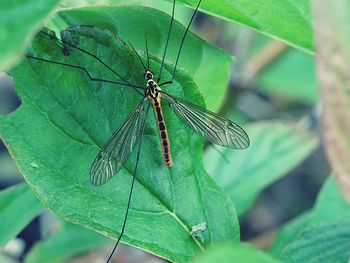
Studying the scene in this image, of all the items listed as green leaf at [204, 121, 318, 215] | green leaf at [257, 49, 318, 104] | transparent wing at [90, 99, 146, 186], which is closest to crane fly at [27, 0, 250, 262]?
transparent wing at [90, 99, 146, 186]

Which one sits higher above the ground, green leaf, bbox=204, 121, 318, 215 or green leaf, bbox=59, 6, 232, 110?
green leaf, bbox=204, 121, 318, 215

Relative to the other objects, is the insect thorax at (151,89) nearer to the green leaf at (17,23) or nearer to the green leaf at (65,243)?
the green leaf at (17,23)

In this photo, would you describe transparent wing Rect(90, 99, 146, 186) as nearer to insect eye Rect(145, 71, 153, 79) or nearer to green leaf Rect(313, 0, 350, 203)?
insect eye Rect(145, 71, 153, 79)

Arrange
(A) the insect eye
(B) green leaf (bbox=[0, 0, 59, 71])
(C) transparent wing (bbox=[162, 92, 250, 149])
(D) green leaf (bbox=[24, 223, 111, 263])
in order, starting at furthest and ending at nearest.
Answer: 1. (D) green leaf (bbox=[24, 223, 111, 263])
2. (C) transparent wing (bbox=[162, 92, 250, 149])
3. (A) the insect eye
4. (B) green leaf (bbox=[0, 0, 59, 71])

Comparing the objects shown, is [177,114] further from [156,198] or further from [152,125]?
[156,198]

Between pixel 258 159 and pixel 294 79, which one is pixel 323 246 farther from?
pixel 294 79

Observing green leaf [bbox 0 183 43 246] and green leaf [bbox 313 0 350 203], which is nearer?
green leaf [bbox 313 0 350 203]

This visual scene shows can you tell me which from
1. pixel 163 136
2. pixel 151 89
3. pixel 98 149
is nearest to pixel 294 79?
pixel 151 89
